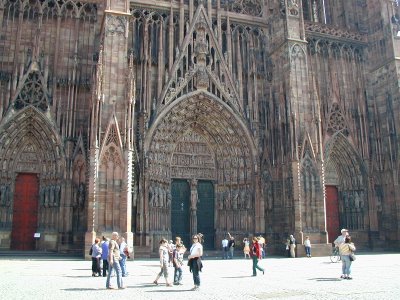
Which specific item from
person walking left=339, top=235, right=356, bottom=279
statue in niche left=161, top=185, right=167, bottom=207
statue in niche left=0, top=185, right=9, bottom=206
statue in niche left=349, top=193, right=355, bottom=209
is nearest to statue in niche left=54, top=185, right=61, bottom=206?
statue in niche left=0, top=185, right=9, bottom=206

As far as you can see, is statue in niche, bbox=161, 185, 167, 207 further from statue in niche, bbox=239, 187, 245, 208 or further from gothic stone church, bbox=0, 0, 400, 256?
statue in niche, bbox=239, 187, 245, 208

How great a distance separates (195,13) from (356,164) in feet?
49.2

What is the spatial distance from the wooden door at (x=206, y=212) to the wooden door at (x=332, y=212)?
8.29 meters

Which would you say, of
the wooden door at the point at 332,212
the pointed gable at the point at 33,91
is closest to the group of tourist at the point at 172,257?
the pointed gable at the point at 33,91

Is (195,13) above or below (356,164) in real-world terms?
above

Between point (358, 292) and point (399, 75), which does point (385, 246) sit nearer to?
point (399, 75)

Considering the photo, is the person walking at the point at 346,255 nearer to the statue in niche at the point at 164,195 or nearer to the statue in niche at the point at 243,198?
the statue in niche at the point at 243,198

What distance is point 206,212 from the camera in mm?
26422

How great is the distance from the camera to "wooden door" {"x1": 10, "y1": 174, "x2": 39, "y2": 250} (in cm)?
2325

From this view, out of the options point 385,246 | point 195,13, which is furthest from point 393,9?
point 385,246

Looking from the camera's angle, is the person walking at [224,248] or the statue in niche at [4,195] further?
the statue in niche at [4,195]

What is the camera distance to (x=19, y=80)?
78.8 feet

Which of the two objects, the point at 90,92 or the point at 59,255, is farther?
the point at 90,92

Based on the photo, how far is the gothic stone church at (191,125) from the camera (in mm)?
23219
